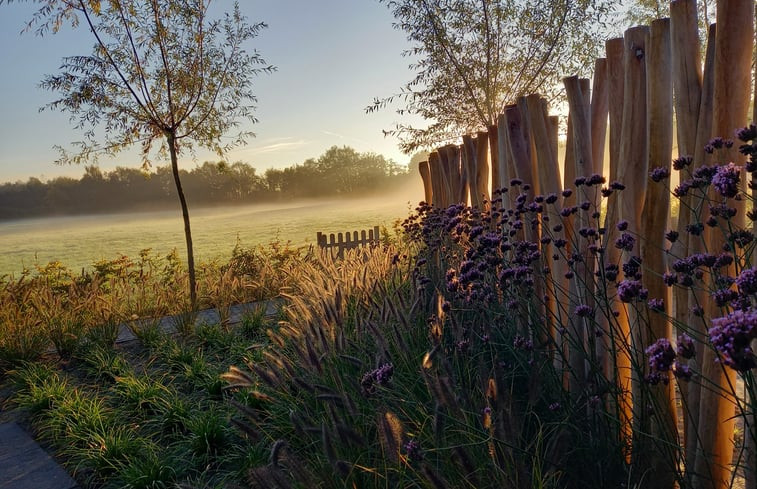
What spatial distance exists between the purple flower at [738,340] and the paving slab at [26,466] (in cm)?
310

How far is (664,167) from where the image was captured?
2037 mm

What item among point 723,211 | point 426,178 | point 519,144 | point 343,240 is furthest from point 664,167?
point 343,240

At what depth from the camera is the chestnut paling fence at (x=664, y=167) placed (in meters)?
1.77

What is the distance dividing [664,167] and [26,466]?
3.76 meters

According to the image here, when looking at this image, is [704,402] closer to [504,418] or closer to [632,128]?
[504,418]

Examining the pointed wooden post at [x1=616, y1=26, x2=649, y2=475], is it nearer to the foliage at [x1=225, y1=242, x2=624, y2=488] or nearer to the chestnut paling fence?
the chestnut paling fence

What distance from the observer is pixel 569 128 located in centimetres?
274

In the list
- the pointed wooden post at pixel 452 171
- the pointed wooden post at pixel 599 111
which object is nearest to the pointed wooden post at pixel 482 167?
the pointed wooden post at pixel 452 171

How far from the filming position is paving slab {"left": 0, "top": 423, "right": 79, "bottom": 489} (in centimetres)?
270

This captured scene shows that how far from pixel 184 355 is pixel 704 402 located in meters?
3.91

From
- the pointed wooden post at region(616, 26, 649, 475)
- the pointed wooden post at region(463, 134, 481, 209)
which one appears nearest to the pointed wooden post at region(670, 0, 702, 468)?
the pointed wooden post at region(616, 26, 649, 475)

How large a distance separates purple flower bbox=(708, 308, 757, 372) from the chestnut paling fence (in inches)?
19.9

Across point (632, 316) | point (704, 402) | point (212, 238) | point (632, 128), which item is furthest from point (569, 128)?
point (212, 238)

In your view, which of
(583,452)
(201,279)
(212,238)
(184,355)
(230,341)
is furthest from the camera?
(212,238)
